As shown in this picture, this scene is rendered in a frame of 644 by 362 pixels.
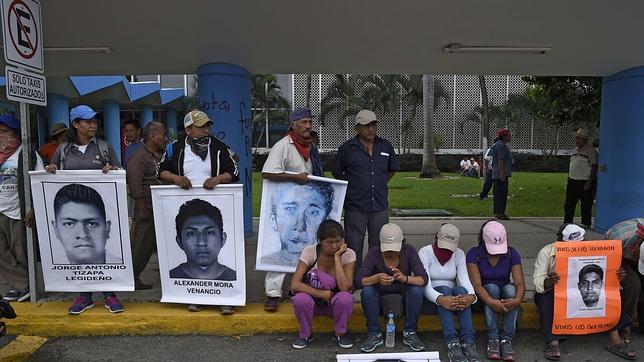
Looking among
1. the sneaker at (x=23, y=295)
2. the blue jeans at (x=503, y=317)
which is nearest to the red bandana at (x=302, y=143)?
the blue jeans at (x=503, y=317)

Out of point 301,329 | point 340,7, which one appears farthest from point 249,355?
point 340,7

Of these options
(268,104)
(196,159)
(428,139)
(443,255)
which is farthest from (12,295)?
(268,104)

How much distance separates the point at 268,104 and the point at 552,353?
27778mm

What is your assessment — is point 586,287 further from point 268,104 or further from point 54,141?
point 268,104

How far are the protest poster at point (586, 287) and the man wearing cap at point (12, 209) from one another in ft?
15.3

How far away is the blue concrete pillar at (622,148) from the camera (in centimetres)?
739

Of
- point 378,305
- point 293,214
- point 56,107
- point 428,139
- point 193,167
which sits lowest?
point 378,305

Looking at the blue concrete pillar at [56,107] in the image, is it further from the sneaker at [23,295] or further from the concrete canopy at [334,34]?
the sneaker at [23,295]

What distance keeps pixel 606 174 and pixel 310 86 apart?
985 inches

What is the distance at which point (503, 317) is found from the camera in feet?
12.9

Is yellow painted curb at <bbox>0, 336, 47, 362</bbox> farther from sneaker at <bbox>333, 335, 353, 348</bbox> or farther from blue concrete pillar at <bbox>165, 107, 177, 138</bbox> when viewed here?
blue concrete pillar at <bbox>165, 107, 177, 138</bbox>

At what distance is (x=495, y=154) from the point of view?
9188mm

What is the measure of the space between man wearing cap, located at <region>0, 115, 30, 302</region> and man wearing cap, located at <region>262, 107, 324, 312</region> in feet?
7.36

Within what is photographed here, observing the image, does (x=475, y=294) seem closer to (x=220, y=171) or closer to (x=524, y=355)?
(x=524, y=355)
